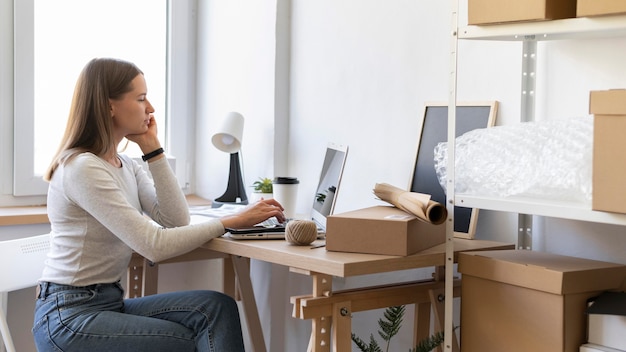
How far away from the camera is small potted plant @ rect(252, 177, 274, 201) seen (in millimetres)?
2736

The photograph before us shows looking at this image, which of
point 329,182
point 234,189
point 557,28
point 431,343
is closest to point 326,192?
point 329,182

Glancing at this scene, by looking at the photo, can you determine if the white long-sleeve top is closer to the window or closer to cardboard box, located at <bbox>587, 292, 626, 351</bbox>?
the window

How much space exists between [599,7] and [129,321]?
129 cm

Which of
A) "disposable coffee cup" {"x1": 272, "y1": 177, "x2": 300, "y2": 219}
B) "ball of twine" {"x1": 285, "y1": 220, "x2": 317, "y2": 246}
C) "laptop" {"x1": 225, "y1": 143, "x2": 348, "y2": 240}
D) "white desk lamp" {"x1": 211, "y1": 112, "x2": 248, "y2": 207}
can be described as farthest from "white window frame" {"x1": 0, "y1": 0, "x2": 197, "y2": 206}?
"ball of twine" {"x1": 285, "y1": 220, "x2": 317, "y2": 246}

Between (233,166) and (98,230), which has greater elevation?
(233,166)

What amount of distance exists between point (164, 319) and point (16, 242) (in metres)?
0.52

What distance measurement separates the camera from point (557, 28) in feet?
5.51

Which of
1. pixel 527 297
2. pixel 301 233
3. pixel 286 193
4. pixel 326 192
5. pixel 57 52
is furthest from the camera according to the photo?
pixel 57 52

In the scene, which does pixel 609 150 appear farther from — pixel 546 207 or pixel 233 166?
pixel 233 166

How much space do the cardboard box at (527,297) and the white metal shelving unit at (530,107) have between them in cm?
6

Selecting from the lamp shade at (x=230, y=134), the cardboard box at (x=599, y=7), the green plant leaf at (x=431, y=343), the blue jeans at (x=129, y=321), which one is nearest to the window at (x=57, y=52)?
the lamp shade at (x=230, y=134)

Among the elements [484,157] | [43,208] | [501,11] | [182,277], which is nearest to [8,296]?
[43,208]

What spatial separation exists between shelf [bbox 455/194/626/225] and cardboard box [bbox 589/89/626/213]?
25 mm

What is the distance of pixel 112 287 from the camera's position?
2.12m
